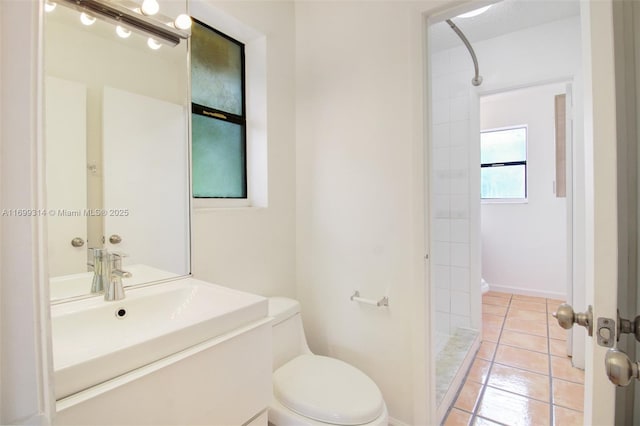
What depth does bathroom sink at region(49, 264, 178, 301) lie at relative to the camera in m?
1.02

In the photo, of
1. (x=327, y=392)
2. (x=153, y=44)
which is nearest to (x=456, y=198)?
(x=327, y=392)

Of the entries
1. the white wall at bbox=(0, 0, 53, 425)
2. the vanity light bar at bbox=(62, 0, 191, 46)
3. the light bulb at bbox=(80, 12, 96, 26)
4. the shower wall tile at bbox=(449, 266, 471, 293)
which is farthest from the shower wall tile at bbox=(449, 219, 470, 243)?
the white wall at bbox=(0, 0, 53, 425)

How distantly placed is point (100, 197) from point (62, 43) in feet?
1.72

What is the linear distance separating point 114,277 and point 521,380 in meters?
2.39

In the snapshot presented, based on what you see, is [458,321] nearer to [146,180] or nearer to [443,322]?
[443,322]

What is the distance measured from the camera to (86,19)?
1087mm

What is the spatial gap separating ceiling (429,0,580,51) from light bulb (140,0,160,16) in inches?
63.7

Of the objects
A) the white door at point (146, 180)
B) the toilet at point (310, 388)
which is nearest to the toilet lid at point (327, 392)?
the toilet at point (310, 388)

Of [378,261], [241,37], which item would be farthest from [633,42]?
[241,37]

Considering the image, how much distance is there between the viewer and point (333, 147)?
5.63 feet

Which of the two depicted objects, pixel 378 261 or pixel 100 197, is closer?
pixel 100 197

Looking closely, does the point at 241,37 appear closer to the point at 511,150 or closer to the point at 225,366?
the point at 225,366

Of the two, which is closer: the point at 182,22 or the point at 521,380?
the point at 182,22

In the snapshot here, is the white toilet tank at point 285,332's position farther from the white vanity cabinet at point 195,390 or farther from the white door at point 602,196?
the white door at point 602,196
